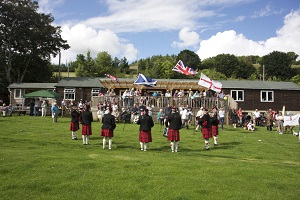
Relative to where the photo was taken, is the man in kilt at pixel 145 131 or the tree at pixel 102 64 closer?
the man in kilt at pixel 145 131

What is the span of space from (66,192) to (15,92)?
37103 mm

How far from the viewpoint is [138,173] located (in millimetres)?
9062

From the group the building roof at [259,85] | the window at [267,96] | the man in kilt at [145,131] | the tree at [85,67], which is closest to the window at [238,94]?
the building roof at [259,85]

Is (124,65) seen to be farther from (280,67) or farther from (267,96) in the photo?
(267,96)

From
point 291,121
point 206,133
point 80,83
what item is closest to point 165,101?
point 291,121

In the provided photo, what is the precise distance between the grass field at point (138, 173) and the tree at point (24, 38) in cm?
3414

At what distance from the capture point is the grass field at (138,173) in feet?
24.4

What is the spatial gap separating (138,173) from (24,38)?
41.8 metres

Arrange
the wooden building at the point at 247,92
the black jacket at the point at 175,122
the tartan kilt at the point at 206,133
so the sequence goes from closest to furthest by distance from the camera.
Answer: the black jacket at the point at 175,122 < the tartan kilt at the point at 206,133 < the wooden building at the point at 247,92

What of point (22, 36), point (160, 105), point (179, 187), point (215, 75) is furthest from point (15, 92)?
point (215, 75)

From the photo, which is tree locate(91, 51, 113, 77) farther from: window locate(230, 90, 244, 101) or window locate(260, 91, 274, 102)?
window locate(260, 91, 274, 102)

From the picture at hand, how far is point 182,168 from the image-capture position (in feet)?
32.3

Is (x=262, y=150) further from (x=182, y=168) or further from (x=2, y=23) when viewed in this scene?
(x=2, y=23)

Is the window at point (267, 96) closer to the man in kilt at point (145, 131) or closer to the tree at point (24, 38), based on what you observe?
the man in kilt at point (145, 131)
